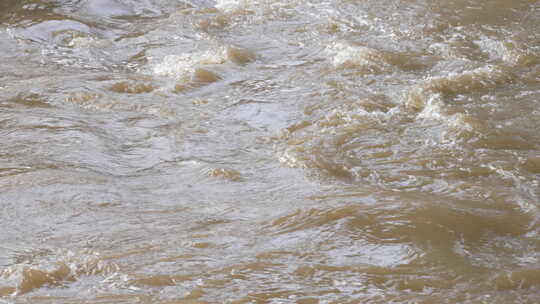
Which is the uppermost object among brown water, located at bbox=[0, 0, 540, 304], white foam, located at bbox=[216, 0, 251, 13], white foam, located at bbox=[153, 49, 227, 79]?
white foam, located at bbox=[216, 0, 251, 13]

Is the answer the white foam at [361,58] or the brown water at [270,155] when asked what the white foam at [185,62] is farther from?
the white foam at [361,58]

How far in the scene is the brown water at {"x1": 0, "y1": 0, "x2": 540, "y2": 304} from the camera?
9.40 ft

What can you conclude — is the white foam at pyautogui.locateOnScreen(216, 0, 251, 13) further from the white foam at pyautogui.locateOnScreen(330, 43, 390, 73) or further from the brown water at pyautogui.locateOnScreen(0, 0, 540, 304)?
the white foam at pyautogui.locateOnScreen(330, 43, 390, 73)

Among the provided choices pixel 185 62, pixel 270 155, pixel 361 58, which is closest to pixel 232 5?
pixel 185 62

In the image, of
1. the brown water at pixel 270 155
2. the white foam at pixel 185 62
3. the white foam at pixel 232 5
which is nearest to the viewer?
the brown water at pixel 270 155

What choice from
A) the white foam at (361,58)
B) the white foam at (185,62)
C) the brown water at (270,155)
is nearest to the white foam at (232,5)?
the brown water at (270,155)

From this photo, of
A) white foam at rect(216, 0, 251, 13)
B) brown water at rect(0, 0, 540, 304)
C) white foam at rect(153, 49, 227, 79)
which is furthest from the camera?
white foam at rect(216, 0, 251, 13)

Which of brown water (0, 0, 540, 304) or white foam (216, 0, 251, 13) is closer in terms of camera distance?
brown water (0, 0, 540, 304)

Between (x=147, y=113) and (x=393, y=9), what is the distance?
390 cm

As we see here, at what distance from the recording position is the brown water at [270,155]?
2.87 m

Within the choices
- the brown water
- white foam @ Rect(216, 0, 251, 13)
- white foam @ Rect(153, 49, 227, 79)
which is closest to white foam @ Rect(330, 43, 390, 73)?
the brown water

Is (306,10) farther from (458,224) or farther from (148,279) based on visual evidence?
(148,279)

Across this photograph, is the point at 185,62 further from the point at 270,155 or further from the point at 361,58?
the point at 270,155

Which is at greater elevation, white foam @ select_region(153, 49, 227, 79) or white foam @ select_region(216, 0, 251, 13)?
white foam @ select_region(216, 0, 251, 13)
